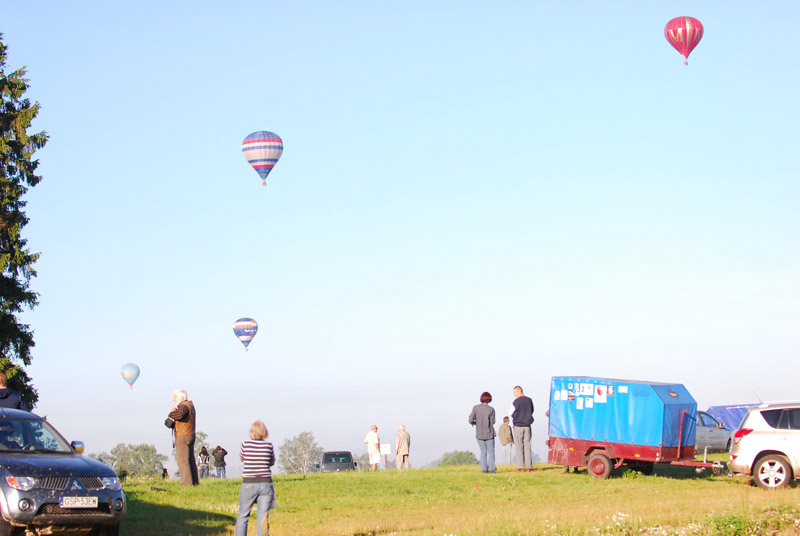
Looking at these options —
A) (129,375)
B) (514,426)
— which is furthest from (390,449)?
(129,375)

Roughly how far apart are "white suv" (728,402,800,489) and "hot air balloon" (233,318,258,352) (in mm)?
47592

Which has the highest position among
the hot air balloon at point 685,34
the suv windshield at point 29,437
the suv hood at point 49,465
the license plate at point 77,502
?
the hot air balloon at point 685,34

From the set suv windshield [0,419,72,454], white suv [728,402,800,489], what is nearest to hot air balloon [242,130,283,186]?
white suv [728,402,800,489]

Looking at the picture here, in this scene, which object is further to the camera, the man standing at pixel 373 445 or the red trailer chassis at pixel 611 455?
the man standing at pixel 373 445

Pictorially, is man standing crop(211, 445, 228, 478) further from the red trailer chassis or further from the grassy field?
the red trailer chassis

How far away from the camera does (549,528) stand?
14.5 metres

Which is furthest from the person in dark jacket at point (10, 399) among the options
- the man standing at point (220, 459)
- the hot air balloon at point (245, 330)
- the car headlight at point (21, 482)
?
the hot air balloon at point (245, 330)

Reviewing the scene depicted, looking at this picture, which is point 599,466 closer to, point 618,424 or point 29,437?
point 618,424

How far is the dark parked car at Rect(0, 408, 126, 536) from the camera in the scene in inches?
486

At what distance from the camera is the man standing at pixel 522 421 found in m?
25.0

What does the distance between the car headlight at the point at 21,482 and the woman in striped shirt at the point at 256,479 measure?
9.01 ft

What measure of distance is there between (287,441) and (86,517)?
182 metres

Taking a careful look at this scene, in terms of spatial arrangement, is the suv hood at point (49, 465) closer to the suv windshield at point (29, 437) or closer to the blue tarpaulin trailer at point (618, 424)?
the suv windshield at point (29, 437)

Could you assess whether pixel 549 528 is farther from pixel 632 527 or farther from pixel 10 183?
pixel 10 183
